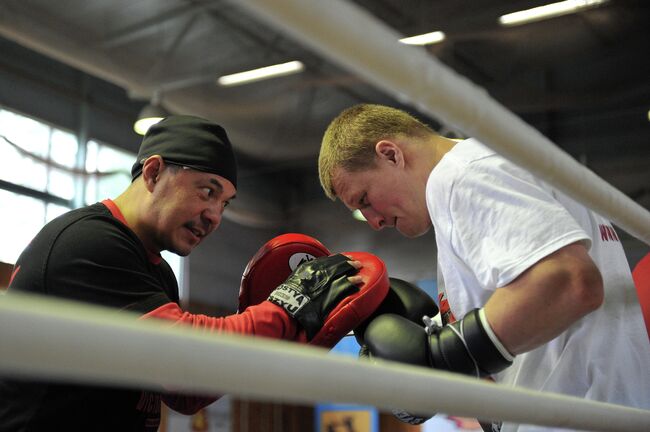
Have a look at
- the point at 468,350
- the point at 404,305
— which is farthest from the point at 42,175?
the point at 468,350

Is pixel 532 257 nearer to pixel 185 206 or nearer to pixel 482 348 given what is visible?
pixel 482 348

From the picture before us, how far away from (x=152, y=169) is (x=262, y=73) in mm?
5020

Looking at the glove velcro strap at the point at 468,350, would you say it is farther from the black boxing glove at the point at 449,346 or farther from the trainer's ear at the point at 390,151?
the trainer's ear at the point at 390,151

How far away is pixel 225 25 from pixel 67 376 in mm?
5871

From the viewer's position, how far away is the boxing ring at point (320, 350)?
371 mm

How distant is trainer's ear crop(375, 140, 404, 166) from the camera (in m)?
1.46

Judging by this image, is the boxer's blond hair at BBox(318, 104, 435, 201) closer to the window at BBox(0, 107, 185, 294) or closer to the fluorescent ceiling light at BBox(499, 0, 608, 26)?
the fluorescent ceiling light at BBox(499, 0, 608, 26)

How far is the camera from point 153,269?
5.21ft

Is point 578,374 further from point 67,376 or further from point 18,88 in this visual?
point 18,88

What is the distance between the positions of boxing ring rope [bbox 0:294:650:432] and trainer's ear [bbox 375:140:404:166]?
33.9 inches

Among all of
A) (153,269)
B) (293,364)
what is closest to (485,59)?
(153,269)

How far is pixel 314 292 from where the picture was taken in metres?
1.41

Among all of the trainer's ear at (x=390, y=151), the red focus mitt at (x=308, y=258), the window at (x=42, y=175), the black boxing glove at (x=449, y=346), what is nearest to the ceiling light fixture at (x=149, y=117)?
the window at (x=42, y=175)

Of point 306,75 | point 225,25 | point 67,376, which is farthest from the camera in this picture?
point 306,75
